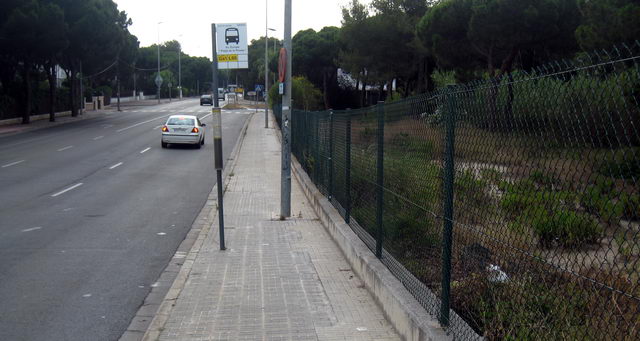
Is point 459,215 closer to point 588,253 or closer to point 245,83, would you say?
point 588,253

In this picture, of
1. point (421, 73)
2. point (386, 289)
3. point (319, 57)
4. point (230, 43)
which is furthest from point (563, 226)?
point (319, 57)

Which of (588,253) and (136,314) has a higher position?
(588,253)

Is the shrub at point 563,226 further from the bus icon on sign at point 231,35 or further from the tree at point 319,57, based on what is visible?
the tree at point 319,57

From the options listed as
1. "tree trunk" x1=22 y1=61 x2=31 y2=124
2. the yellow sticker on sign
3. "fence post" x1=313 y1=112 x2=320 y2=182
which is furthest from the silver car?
"tree trunk" x1=22 y1=61 x2=31 y2=124

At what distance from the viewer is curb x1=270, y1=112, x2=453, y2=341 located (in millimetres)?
4805

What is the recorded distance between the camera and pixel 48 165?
20375mm

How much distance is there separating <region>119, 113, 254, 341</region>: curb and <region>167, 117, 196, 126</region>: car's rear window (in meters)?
15.1

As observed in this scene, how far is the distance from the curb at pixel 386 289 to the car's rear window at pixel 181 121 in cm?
1860

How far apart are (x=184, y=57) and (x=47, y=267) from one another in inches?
5429

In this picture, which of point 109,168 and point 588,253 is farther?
point 109,168

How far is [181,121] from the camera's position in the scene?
28125mm

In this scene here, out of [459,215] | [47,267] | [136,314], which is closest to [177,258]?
[47,267]

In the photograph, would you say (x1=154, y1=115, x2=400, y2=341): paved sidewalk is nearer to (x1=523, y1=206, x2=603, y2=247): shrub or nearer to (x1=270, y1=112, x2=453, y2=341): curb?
(x1=270, y1=112, x2=453, y2=341): curb

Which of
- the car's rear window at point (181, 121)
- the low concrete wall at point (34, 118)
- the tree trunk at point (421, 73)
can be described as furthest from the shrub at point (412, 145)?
the low concrete wall at point (34, 118)
